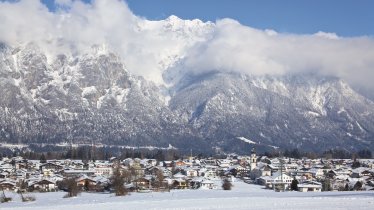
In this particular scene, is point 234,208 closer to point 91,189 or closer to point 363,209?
point 363,209

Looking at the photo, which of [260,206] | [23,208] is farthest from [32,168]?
[260,206]

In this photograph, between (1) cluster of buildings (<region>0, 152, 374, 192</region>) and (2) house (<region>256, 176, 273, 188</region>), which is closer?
(1) cluster of buildings (<region>0, 152, 374, 192</region>)

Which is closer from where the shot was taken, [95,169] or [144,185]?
[144,185]

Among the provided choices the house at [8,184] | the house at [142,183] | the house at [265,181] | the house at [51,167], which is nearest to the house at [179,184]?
the house at [142,183]

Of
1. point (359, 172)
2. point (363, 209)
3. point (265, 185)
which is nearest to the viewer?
point (363, 209)

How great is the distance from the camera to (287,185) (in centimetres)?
13125

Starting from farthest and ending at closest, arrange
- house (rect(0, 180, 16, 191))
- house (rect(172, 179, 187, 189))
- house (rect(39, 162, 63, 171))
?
house (rect(39, 162, 63, 171)) → house (rect(172, 179, 187, 189)) → house (rect(0, 180, 16, 191))

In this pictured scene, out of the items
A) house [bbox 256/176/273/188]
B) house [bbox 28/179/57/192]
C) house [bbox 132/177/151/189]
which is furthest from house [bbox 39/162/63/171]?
house [bbox 256/176/273/188]

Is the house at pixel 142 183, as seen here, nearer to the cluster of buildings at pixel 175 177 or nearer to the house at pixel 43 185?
the cluster of buildings at pixel 175 177

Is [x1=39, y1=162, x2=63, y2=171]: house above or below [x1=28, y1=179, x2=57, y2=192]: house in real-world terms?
above

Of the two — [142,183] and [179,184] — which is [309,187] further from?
[142,183]

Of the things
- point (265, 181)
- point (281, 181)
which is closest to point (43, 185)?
Result: point (265, 181)

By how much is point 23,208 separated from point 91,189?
166ft

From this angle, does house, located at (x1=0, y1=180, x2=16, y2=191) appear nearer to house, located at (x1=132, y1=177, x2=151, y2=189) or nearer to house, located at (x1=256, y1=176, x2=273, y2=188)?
house, located at (x1=132, y1=177, x2=151, y2=189)
